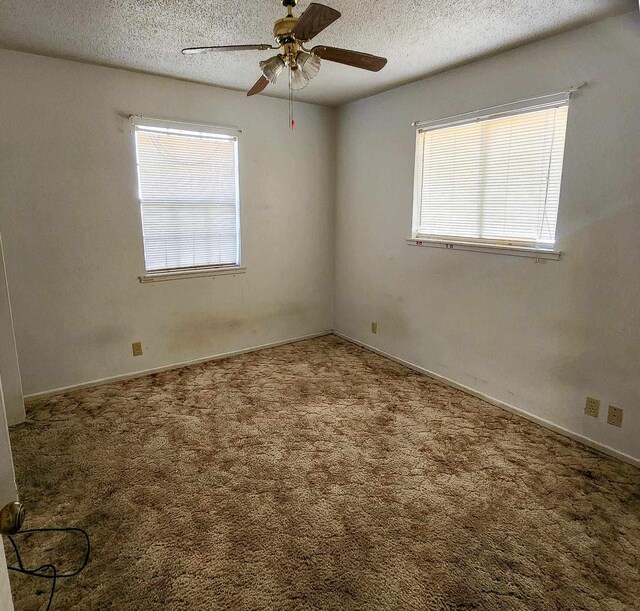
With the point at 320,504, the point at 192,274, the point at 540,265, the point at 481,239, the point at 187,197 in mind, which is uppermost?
the point at 187,197

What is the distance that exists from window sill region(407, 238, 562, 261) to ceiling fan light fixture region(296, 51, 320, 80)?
1.80 m

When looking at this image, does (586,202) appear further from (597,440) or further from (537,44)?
(597,440)

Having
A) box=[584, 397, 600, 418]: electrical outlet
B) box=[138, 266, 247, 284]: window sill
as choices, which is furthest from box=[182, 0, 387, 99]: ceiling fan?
box=[584, 397, 600, 418]: electrical outlet

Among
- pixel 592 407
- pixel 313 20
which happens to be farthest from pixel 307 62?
pixel 592 407

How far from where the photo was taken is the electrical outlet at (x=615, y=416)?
8.16 feet

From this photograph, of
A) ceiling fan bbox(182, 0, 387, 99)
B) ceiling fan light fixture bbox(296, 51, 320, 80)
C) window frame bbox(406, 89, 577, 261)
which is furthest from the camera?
window frame bbox(406, 89, 577, 261)

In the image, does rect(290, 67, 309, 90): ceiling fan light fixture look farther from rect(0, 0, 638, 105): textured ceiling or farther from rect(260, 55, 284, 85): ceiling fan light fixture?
rect(0, 0, 638, 105): textured ceiling

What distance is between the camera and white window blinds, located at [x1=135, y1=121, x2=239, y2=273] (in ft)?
11.6

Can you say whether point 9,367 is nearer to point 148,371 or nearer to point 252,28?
point 148,371

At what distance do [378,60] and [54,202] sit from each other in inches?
101

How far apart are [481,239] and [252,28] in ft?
6.99

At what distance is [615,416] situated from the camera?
2.51 meters

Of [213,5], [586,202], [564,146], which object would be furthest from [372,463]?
[213,5]

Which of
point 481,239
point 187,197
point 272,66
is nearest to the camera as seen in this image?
point 272,66
